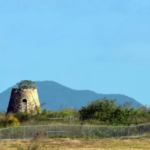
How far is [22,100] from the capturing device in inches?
2857

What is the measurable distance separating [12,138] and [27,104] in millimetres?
20039

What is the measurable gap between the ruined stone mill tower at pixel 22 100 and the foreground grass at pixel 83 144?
71.9 feet

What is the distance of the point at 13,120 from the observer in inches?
2388

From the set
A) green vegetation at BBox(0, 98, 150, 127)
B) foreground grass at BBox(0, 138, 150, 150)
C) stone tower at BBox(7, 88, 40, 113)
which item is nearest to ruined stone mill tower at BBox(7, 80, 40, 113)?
stone tower at BBox(7, 88, 40, 113)

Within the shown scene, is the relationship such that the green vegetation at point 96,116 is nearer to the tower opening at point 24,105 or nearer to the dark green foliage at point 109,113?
the dark green foliage at point 109,113

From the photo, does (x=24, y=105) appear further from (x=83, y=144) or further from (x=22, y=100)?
(x=83, y=144)

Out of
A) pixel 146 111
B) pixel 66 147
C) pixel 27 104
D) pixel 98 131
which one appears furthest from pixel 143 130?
pixel 27 104

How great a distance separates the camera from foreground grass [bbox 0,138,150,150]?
44144 mm

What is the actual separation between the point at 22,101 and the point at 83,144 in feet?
86.1

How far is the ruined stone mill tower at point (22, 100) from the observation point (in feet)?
237

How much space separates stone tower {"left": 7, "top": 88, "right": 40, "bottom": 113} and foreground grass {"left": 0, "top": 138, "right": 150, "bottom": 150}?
21.9m

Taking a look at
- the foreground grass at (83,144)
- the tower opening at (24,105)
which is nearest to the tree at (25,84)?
the tower opening at (24,105)

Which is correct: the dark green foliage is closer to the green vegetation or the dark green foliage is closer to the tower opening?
the green vegetation

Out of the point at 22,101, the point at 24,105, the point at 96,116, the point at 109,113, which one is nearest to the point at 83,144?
the point at 96,116
